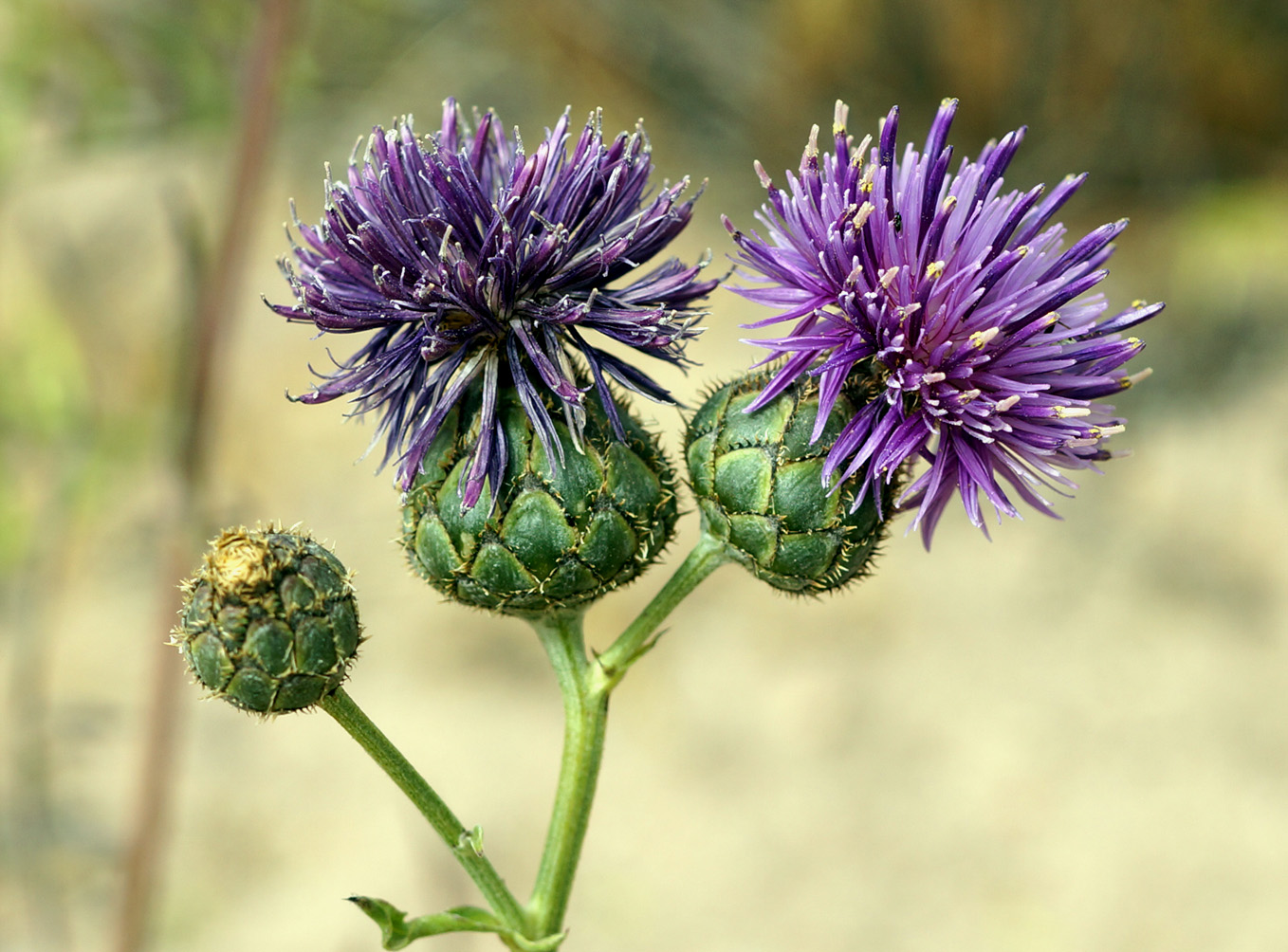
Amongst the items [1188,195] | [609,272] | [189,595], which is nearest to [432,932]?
[189,595]

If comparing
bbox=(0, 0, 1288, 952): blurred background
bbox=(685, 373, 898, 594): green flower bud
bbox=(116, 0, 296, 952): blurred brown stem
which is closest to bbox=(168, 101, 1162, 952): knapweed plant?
bbox=(685, 373, 898, 594): green flower bud

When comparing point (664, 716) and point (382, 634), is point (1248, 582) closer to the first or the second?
point (664, 716)

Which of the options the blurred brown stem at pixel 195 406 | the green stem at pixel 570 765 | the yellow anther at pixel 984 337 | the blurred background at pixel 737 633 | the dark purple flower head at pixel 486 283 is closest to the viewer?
the yellow anther at pixel 984 337

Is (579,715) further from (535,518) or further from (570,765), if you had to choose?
(535,518)

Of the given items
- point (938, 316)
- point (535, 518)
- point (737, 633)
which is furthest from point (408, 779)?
point (737, 633)

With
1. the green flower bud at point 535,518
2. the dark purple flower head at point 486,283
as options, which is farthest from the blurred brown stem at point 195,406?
the green flower bud at point 535,518

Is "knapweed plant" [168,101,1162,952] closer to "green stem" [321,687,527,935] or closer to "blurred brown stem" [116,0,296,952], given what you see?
"green stem" [321,687,527,935]

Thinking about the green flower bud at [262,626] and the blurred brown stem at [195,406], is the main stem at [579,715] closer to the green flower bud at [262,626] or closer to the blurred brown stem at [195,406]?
the green flower bud at [262,626]
